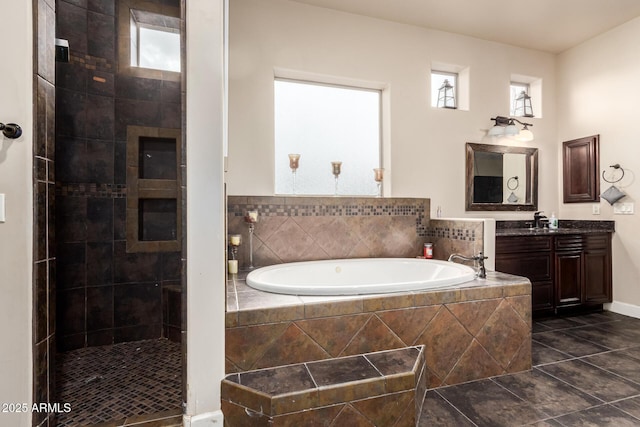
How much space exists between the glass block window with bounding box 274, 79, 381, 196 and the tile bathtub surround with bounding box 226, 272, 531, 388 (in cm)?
132

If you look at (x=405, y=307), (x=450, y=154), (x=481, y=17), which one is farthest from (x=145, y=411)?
(x=481, y=17)

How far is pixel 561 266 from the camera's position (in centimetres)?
320

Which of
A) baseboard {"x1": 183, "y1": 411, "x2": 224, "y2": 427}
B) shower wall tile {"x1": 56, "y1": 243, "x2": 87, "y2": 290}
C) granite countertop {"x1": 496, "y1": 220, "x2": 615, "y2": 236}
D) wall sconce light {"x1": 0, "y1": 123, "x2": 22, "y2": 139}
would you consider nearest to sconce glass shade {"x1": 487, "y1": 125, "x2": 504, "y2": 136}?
granite countertop {"x1": 496, "y1": 220, "x2": 615, "y2": 236}

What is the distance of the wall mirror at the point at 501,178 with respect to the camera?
3.57 m

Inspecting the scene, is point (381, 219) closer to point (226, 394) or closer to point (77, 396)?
point (226, 394)

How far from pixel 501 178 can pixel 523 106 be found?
3.18 ft

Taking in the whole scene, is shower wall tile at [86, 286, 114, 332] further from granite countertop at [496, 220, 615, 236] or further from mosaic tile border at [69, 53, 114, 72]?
granite countertop at [496, 220, 615, 236]

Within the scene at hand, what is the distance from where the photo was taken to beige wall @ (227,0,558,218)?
2.82 meters

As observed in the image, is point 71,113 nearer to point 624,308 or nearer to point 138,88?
point 138,88

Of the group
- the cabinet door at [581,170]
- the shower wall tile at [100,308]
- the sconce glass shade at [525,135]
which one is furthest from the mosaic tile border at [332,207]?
the cabinet door at [581,170]

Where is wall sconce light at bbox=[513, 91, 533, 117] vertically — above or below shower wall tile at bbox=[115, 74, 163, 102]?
above

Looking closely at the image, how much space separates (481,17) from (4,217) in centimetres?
401

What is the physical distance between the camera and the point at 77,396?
170cm

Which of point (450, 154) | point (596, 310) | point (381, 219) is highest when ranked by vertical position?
point (450, 154)
